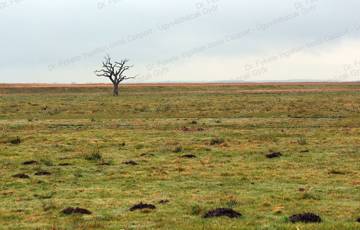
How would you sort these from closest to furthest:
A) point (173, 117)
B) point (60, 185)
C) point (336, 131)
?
point (60, 185), point (336, 131), point (173, 117)

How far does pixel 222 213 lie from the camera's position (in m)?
14.6

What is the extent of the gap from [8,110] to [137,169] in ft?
141

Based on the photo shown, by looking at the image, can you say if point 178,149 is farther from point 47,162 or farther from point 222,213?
point 222,213

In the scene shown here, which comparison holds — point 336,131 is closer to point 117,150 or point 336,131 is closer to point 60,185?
point 117,150

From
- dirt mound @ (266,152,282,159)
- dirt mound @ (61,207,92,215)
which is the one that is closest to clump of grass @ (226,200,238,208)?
dirt mound @ (61,207,92,215)

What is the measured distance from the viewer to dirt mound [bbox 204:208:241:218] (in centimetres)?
1452

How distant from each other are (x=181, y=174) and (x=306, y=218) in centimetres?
811

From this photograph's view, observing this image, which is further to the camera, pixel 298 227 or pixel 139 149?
pixel 139 149

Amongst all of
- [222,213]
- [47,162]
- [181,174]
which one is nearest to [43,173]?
[47,162]

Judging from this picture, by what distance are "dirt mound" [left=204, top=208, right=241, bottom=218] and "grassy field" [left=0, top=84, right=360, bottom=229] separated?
26 centimetres

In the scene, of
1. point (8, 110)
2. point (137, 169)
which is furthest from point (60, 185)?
point (8, 110)

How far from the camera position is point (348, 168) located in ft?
72.5

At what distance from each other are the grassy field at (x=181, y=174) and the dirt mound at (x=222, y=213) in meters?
0.26

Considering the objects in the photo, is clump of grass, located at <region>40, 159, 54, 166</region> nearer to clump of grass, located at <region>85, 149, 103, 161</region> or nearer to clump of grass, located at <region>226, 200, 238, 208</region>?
clump of grass, located at <region>85, 149, 103, 161</region>
